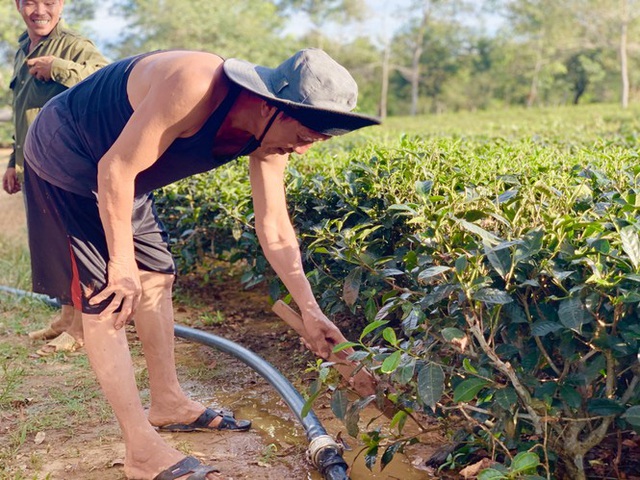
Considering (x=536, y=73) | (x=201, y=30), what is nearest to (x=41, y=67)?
(x=201, y=30)

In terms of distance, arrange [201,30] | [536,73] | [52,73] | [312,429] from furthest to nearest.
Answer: [536,73]
[201,30]
[52,73]
[312,429]

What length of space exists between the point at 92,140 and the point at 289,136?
651 mm

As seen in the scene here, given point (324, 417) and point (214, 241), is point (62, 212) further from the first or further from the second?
point (214, 241)

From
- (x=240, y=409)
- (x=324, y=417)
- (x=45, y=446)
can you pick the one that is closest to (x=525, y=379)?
(x=324, y=417)

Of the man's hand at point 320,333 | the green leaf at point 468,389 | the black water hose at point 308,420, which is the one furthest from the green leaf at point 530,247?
the black water hose at point 308,420

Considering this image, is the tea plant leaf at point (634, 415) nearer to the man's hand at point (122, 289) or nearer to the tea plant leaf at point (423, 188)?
the tea plant leaf at point (423, 188)

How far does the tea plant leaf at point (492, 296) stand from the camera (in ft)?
5.88

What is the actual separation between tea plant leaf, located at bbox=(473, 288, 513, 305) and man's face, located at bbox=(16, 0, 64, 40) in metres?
2.86

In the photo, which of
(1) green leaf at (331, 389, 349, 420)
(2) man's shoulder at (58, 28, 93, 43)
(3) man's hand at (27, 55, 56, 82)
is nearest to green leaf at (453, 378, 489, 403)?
(1) green leaf at (331, 389, 349, 420)

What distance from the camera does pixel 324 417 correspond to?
2.92m

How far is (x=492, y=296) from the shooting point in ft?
5.95

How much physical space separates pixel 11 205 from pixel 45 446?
25.7 feet

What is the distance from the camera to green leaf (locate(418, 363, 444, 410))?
1.89m

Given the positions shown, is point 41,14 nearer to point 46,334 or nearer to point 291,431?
point 46,334
